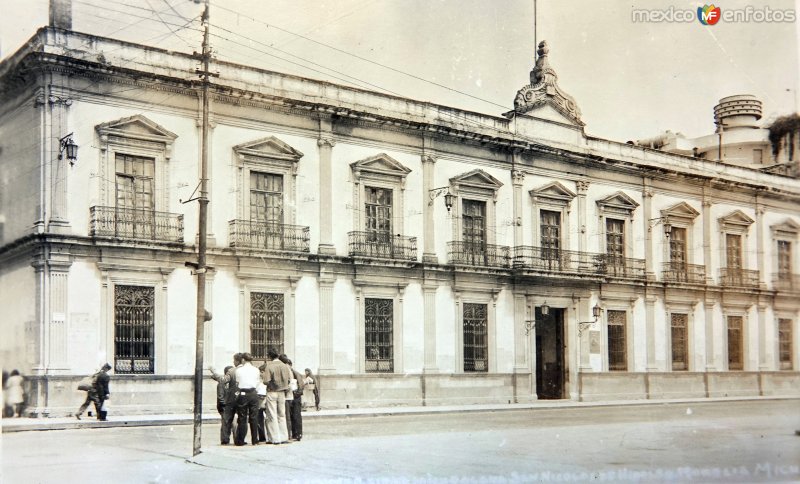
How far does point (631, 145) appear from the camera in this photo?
32031 millimetres

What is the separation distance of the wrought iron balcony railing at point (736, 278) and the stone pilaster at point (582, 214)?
596 centimetres

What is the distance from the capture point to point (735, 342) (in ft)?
110

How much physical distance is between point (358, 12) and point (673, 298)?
717 inches

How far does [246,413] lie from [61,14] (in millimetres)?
11369

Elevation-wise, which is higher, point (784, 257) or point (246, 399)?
point (784, 257)

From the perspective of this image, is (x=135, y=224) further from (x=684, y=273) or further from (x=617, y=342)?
(x=684, y=273)

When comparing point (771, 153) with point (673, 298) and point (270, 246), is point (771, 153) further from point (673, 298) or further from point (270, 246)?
point (270, 246)

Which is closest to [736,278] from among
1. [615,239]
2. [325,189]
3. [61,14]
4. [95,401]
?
[615,239]

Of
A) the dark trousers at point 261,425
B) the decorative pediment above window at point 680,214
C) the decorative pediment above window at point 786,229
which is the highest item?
the decorative pediment above window at point 680,214

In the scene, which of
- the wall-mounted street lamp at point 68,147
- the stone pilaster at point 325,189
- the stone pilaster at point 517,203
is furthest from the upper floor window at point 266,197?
the stone pilaster at point 517,203

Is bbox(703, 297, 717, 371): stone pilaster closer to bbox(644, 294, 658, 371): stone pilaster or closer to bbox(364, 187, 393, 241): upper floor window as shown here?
bbox(644, 294, 658, 371): stone pilaster

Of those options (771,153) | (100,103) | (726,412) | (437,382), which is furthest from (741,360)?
(100,103)

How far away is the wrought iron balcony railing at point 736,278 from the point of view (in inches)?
1294

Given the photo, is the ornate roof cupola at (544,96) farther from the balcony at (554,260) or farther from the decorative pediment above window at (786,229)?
the decorative pediment above window at (786,229)
